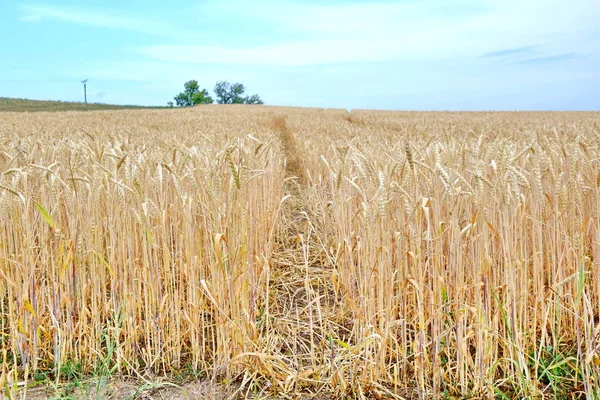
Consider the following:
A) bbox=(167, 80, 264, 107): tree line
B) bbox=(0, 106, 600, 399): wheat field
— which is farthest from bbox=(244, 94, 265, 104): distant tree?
bbox=(0, 106, 600, 399): wheat field

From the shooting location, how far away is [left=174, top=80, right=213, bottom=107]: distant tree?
6866 cm

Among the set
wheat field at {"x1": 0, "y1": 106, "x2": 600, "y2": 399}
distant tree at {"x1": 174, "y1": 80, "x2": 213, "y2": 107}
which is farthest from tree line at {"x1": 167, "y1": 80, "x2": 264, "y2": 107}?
wheat field at {"x1": 0, "y1": 106, "x2": 600, "y2": 399}

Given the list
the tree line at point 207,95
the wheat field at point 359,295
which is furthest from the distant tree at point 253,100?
the wheat field at point 359,295

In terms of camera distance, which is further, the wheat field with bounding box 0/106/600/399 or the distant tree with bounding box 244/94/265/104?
the distant tree with bounding box 244/94/265/104

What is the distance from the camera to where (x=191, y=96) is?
228 feet

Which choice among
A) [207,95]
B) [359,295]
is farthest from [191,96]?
[359,295]

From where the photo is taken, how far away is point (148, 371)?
83.8 inches

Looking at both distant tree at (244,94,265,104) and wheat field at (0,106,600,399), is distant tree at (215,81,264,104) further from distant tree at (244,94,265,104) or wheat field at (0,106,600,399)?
wheat field at (0,106,600,399)

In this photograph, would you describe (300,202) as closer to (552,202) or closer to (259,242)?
(259,242)

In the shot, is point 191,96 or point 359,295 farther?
point 191,96

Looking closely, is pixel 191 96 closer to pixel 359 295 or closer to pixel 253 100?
pixel 253 100

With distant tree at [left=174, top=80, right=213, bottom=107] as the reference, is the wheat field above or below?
below

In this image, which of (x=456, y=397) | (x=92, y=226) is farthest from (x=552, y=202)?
(x=92, y=226)

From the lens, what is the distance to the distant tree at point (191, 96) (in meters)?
68.7
